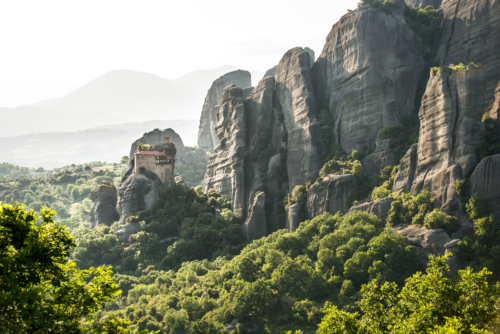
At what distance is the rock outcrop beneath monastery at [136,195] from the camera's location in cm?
6353

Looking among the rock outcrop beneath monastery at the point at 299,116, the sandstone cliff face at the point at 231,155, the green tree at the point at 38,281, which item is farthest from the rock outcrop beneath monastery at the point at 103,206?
the green tree at the point at 38,281

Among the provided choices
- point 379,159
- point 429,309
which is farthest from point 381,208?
point 429,309

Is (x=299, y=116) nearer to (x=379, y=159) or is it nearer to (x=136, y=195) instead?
(x=379, y=159)

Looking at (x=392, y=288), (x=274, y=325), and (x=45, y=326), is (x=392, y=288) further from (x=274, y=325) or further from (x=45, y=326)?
(x=274, y=325)

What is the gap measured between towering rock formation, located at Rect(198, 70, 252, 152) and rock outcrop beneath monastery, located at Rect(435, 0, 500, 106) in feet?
265

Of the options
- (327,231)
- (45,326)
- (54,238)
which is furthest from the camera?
(327,231)

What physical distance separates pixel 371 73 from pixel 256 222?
28878mm

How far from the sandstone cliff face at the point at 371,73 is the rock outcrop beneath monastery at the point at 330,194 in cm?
861

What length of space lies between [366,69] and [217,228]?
33.8 meters

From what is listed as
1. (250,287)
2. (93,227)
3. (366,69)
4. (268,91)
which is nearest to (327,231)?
(250,287)

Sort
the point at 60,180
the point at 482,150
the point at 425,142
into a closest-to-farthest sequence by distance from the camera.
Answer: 1. the point at 482,150
2. the point at 425,142
3. the point at 60,180

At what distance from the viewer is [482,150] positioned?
37.9 meters

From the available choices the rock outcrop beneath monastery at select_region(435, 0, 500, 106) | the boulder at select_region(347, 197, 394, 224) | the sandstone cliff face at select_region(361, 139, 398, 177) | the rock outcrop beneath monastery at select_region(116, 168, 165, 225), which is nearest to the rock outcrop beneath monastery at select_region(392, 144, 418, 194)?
the boulder at select_region(347, 197, 394, 224)

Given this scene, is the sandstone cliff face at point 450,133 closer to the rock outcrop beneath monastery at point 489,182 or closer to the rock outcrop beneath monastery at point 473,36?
the rock outcrop beneath monastery at point 489,182
